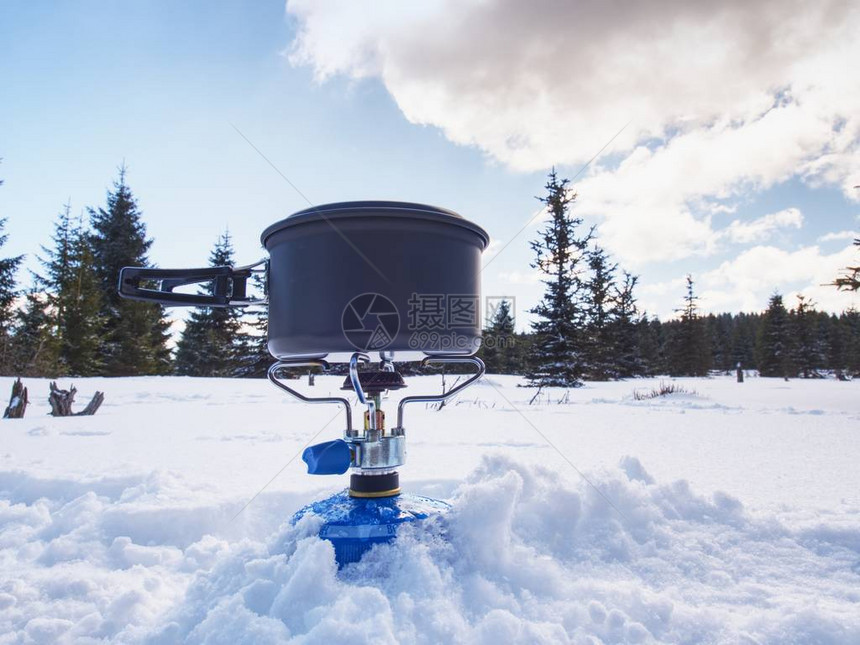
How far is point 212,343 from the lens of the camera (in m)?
21.7

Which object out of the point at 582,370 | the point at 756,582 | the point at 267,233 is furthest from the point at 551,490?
the point at 582,370

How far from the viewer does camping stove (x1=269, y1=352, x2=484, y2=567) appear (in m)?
1.15

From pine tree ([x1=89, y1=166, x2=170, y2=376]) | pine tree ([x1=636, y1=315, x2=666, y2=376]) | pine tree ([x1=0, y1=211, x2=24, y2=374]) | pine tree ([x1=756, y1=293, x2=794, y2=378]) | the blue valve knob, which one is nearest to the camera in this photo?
the blue valve knob

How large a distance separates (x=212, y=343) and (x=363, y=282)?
74.3 ft

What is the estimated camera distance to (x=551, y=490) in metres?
1.48

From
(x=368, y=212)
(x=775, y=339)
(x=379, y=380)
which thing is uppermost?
(x=775, y=339)

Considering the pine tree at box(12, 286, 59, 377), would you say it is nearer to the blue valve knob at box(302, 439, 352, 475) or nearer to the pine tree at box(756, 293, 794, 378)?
the blue valve knob at box(302, 439, 352, 475)

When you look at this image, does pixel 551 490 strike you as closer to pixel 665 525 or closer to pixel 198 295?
pixel 665 525

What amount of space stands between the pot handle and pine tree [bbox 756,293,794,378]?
1423 inches

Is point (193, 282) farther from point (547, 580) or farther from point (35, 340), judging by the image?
point (35, 340)

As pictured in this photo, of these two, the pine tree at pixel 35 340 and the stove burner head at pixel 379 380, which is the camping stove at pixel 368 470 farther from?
the pine tree at pixel 35 340

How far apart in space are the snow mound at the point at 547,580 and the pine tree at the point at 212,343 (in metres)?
21.0

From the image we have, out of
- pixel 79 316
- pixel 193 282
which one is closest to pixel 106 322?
pixel 79 316

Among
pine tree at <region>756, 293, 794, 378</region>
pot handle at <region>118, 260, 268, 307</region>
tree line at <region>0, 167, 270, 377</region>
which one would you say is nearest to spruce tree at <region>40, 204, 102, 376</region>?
tree line at <region>0, 167, 270, 377</region>
